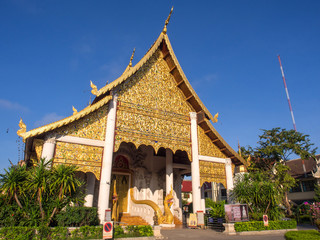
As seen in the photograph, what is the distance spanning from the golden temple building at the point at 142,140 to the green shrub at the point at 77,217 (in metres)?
1.05

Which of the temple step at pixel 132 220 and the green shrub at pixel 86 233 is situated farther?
the temple step at pixel 132 220

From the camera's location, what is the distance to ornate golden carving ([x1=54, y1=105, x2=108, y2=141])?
9.30 meters

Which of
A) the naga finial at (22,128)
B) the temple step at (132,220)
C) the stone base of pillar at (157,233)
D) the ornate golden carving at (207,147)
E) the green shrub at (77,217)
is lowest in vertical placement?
the stone base of pillar at (157,233)

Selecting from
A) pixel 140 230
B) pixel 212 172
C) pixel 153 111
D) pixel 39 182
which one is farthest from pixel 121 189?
pixel 39 182

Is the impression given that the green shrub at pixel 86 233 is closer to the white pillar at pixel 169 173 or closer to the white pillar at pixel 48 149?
the white pillar at pixel 48 149

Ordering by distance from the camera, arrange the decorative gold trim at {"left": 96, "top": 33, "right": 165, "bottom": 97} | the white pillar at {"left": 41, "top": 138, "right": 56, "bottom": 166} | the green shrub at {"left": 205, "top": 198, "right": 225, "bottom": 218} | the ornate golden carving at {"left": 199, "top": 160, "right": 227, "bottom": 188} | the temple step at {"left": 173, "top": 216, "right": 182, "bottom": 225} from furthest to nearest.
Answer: the temple step at {"left": 173, "top": 216, "right": 182, "bottom": 225}
the ornate golden carving at {"left": 199, "top": 160, "right": 227, "bottom": 188}
the green shrub at {"left": 205, "top": 198, "right": 225, "bottom": 218}
the decorative gold trim at {"left": 96, "top": 33, "right": 165, "bottom": 97}
the white pillar at {"left": 41, "top": 138, "right": 56, "bottom": 166}

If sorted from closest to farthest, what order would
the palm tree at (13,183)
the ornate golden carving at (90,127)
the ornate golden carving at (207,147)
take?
the palm tree at (13,183) → the ornate golden carving at (90,127) → the ornate golden carving at (207,147)

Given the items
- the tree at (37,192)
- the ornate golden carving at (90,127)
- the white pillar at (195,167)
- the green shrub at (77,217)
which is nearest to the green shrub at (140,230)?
the green shrub at (77,217)

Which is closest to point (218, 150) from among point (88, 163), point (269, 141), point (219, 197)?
point (88, 163)

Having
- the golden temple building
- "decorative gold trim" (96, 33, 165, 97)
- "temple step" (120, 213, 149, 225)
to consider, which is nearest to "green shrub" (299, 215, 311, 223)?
the golden temple building

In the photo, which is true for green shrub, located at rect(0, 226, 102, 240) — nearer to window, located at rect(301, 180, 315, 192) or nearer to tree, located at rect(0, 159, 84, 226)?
tree, located at rect(0, 159, 84, 226)

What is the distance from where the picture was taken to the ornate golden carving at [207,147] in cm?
1269

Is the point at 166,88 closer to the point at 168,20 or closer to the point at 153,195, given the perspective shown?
the point at 168,20

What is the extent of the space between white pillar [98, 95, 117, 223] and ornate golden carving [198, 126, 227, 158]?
4.91m
